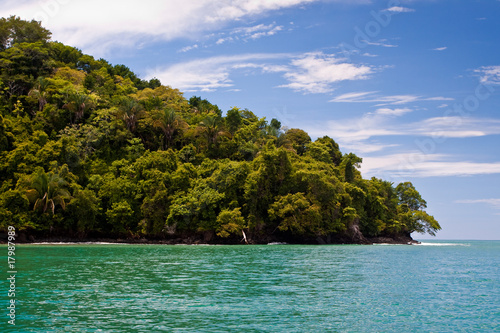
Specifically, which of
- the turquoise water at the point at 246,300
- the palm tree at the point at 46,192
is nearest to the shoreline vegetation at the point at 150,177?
the palm tree at the point at 46,192

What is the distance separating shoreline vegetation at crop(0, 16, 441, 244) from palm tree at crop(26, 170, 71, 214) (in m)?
0.13

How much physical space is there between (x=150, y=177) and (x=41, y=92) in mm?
26228

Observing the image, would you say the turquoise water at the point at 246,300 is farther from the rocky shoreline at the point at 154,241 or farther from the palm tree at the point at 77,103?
the palm tree at the point at 77,103

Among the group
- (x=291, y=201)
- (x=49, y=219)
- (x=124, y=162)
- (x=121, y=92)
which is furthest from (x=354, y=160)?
(x=49, y=219)

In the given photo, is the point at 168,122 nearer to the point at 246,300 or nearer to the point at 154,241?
the point at 154,241

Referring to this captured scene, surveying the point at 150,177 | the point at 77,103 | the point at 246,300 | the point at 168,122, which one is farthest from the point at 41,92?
the point at 246,300

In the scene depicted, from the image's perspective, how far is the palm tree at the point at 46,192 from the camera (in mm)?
50562

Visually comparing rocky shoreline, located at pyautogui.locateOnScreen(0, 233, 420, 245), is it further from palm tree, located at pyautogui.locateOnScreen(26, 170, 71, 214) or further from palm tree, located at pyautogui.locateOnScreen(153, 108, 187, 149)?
palm tree, located at pyautogui.locateOnScreen(153, 108, 187, 149)

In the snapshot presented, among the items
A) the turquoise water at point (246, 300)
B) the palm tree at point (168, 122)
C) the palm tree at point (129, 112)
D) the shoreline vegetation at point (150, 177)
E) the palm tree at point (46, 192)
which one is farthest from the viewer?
the palm tree at point (168, 122)

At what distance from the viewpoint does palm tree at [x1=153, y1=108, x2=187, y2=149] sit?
67375 mm

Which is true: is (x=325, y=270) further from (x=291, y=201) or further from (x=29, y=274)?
(x=291, y=201)

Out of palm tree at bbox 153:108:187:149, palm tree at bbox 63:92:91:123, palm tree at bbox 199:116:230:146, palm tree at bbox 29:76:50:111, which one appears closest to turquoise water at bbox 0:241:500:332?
palm tree at bbox 199:116:230:146

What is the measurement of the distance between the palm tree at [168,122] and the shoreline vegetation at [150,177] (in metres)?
0.17

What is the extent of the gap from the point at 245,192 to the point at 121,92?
36666 millimetres
